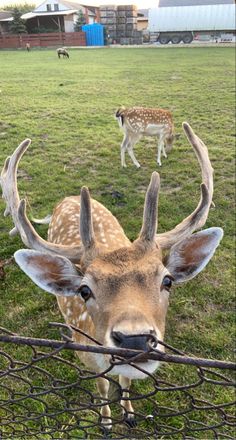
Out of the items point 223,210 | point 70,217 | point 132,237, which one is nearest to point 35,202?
point 132,237

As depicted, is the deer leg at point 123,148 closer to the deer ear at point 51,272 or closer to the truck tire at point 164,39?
the deer ear at point 51,272

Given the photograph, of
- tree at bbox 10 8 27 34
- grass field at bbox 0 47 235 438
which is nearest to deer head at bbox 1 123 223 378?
grass field at bbox 0 47 235 438

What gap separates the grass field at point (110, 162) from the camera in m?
4.24

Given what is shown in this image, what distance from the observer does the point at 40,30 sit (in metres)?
6.39

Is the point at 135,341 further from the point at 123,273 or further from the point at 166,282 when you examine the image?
the point at 166,282

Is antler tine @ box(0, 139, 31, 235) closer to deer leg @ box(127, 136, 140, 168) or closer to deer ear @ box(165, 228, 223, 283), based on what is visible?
deer ear @ box(165, 228, 223, 283)

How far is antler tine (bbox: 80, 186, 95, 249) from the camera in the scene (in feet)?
7.64

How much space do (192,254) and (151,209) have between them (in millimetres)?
438

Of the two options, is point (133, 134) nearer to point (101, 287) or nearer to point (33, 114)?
point (33, 114)

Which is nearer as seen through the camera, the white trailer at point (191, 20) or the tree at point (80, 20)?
the tree at point (80, 20)

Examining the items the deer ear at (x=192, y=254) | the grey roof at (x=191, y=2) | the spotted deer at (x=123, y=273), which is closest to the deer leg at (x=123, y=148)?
the spotted deer at (x=123, y=273)

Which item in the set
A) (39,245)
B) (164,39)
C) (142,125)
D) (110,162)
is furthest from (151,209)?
(164,39)

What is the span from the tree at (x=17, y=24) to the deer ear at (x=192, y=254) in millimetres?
4345

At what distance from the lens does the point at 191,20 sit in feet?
142
